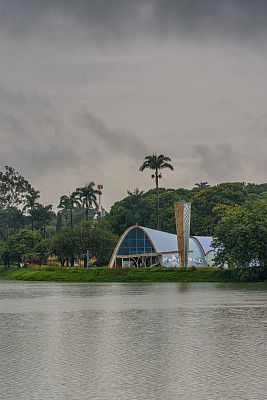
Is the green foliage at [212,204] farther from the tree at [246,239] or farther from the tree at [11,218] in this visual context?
the tree at [246,239]

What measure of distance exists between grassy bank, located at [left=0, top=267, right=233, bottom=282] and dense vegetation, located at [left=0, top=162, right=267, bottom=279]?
2425 mm

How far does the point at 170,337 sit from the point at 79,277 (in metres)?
46.6

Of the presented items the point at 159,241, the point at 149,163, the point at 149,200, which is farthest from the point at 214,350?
the point at 149,200

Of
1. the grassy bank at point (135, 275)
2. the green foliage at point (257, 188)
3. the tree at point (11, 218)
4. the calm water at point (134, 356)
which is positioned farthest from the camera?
the green foliage at point (257, 188)

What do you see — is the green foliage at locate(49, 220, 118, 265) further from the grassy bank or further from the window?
the grassy bank

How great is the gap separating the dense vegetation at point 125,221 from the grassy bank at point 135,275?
2.43 m

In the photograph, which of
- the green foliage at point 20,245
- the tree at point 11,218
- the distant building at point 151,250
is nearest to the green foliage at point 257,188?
the distant building at point 151,250

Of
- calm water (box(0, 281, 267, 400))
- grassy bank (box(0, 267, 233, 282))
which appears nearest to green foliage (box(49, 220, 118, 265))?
grassy bank (box(0, 267, 233, 282))

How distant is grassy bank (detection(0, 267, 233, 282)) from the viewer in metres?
52.9

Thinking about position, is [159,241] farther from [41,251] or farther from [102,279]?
[41,251]

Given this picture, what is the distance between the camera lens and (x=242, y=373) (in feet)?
31.4

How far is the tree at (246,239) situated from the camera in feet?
159

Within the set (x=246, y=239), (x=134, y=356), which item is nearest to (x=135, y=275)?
(x=246, y=239)

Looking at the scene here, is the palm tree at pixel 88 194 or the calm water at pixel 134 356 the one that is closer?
the calm water at pixel 134 356
